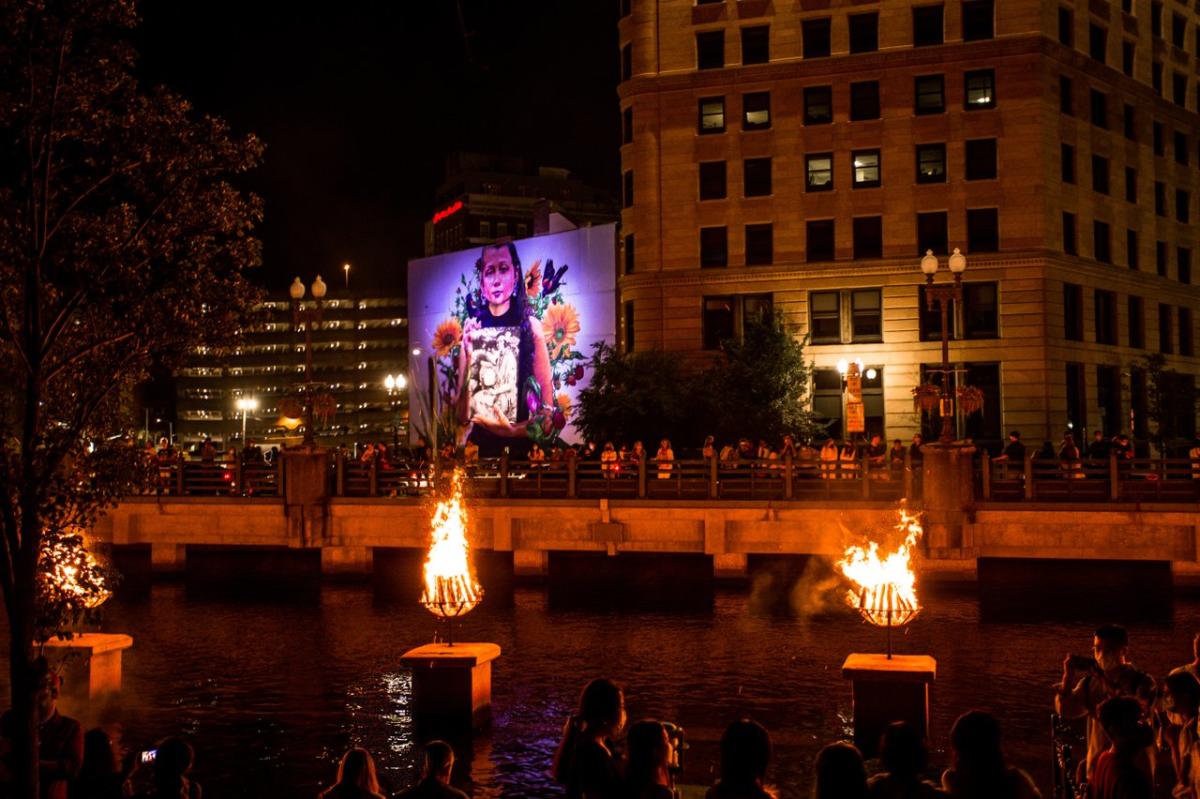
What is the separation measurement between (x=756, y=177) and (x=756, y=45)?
18.0ft

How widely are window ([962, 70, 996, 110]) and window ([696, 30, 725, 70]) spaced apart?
994 centimetres

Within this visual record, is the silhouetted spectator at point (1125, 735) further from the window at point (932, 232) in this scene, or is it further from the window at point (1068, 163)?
the window at point (1068, 163)

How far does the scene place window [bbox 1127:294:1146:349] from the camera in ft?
181

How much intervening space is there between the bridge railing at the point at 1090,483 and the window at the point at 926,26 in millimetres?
24244

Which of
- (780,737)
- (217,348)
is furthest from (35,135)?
(780,737)

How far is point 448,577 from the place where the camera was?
18375mm

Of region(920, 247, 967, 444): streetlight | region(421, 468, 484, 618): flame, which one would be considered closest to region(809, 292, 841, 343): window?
region(920, 247, 967, 444): streetlight

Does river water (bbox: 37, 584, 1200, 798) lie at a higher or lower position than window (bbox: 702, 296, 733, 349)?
lower

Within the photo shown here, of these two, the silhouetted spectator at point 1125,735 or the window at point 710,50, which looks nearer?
the silhouetted spectator at point 1125,735

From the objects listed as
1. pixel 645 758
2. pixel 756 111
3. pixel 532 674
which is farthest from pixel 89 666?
pixel 756 111

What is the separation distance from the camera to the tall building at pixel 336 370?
154 metres

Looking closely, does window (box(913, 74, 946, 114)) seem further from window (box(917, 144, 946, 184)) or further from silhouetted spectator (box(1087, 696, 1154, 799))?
silhouetted spectator (box(1087, 696, 1154, 799))

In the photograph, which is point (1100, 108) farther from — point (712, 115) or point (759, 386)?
point (759, 386)

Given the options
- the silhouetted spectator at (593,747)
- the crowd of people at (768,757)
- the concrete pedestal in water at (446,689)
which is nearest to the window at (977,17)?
the concrete pedestal in water at (446,689)
